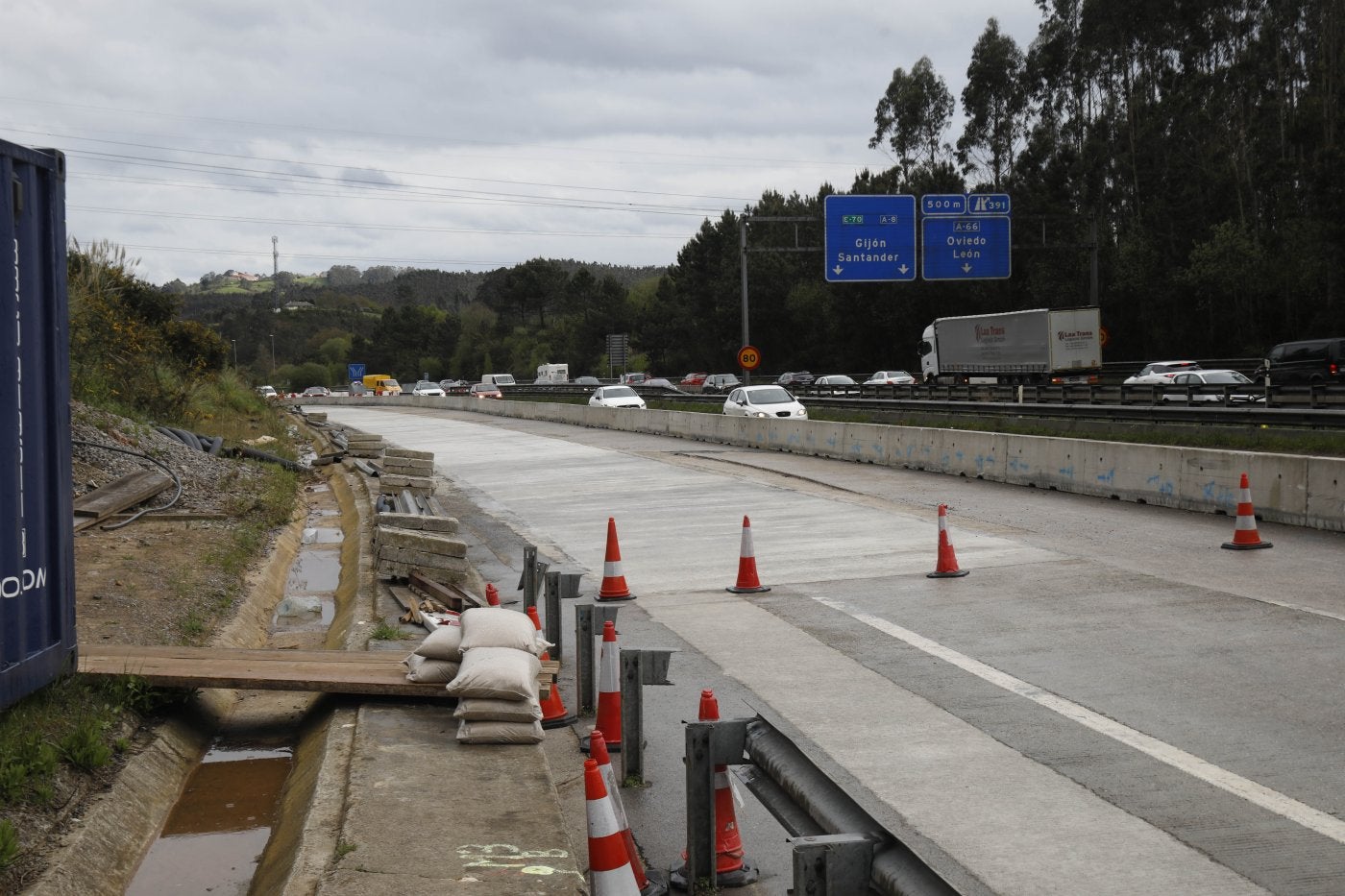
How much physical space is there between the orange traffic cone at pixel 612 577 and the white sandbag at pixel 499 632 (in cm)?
384

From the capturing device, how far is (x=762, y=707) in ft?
27.3

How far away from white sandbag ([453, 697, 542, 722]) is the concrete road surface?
724 mm

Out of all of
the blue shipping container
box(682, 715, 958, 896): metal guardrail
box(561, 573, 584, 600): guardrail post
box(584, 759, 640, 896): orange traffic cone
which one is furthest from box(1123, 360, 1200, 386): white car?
box(584, 759, 640, 896): orange traffic cone

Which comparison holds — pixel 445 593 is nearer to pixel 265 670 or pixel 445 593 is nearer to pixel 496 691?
pixel 265 670

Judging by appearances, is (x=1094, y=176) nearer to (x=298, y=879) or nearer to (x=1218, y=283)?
(x=1218, y=283)

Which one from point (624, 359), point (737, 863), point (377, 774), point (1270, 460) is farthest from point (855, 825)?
point (624, 359)

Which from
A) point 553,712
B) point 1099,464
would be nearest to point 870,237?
point 1099,464

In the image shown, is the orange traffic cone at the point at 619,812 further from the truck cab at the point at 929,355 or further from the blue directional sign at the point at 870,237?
the truck cab at the point at 929,355

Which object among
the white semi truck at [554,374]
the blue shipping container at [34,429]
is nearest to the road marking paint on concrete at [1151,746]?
the blue shipping container at [34,429]

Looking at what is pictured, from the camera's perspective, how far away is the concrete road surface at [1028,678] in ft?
19.1

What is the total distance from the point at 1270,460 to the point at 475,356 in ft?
462

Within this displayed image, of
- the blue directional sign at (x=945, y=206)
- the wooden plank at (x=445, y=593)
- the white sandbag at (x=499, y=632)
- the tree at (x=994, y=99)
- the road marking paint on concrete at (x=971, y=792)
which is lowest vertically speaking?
the road marking paint on concrete at (x=971, y=792)

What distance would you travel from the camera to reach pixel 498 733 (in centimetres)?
720

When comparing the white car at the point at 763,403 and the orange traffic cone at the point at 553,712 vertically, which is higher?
the white car at the point at 763,403
